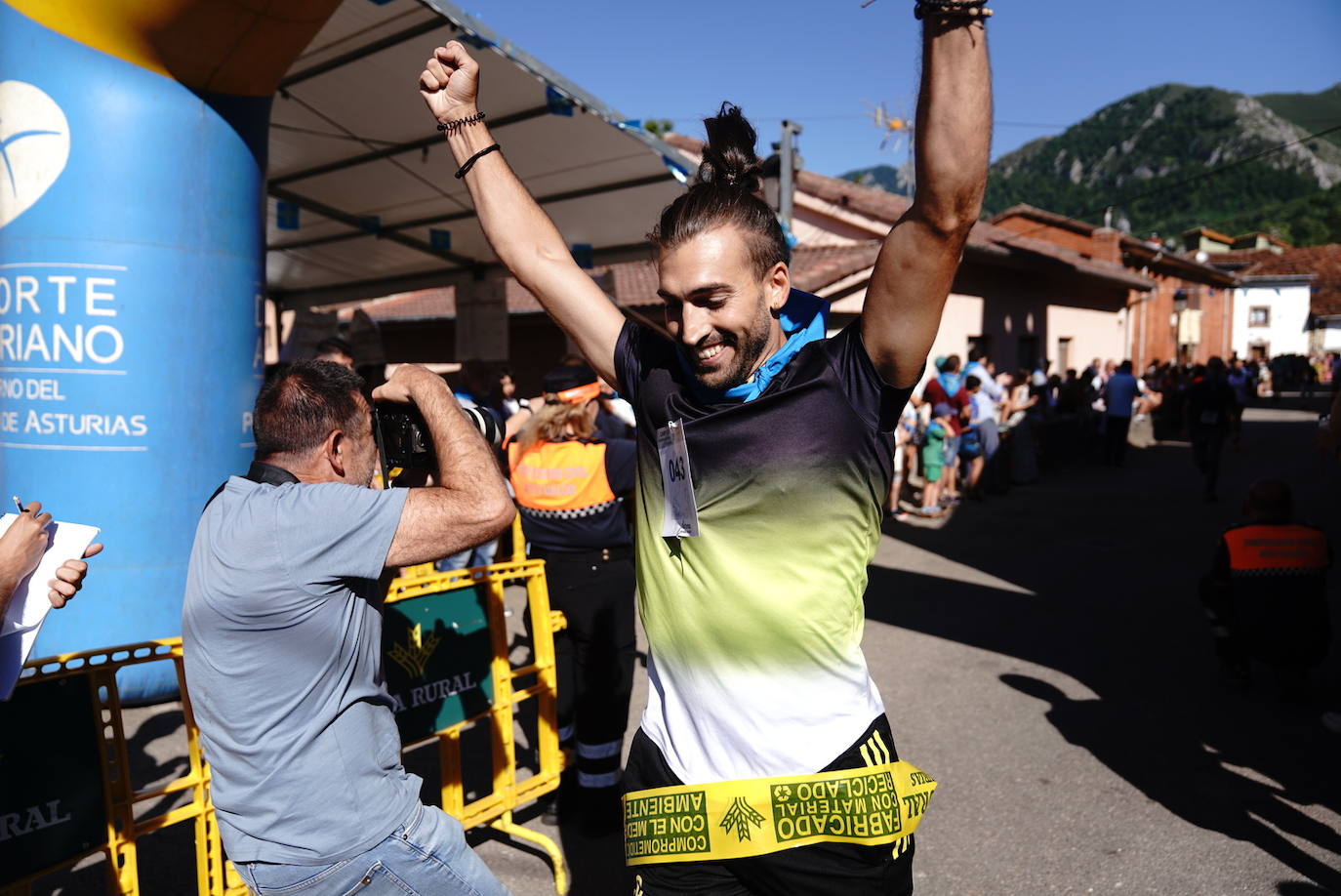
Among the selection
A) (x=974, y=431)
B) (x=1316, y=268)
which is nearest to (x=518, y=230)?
(x=974, y=431)

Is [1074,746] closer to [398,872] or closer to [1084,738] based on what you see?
[1084,738]

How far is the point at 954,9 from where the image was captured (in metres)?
1.26

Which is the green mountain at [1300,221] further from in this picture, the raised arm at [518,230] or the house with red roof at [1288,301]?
the raised arm at [518,230]

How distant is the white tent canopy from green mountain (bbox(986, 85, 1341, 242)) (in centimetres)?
3882

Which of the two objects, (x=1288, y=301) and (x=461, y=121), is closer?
(x=461, y=121)

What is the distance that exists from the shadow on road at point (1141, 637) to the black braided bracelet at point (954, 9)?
3.59 meters

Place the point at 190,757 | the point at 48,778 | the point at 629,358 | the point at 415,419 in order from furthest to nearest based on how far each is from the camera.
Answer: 1. the point at 190,757
2. the point at 48,778
3. the point at 415,419
4. the point at 629,358

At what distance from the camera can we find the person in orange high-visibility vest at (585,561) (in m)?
3.90

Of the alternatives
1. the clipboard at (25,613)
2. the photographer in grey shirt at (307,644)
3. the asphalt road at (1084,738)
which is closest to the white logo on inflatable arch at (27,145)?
the clipboard at (25,613)

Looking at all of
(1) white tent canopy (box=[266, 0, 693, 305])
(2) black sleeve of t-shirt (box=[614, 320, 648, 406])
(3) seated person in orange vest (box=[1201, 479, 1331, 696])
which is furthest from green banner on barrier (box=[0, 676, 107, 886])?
(3) seated person in orange vest (box=[1201, 479, 1331, 696])

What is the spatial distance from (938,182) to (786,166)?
7314 millimetres

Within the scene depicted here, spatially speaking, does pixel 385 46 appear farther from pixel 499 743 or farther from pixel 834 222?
pixel 834 222

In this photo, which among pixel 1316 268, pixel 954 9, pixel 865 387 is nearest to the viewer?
pixel 954 9

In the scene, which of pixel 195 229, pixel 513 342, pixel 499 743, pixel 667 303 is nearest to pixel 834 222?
pixel 513 342
